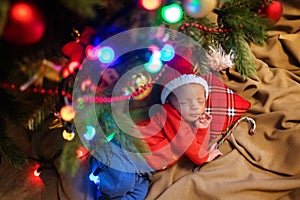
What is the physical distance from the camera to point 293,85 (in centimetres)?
120

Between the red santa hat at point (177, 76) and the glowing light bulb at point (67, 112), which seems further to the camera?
the red santa hat at point (177, 76)

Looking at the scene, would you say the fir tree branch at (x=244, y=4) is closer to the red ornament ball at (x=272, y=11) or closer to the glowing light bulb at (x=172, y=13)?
the red ornament ball at (x=272, y=11)

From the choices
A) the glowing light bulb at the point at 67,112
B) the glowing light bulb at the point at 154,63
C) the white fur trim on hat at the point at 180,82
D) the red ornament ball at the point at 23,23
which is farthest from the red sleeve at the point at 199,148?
the red ornament ball at the point at 23,23

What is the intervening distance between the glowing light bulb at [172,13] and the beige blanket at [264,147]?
0.38 meters

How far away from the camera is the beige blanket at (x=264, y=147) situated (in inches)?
39.2

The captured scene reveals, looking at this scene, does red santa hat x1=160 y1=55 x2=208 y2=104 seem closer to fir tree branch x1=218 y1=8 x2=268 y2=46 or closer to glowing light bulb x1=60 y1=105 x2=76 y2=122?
fir tree branch x1=218 y1=8 x2=268 y2=46

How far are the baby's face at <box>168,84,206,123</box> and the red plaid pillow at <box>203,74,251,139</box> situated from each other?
110 mm

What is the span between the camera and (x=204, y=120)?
1.03 m

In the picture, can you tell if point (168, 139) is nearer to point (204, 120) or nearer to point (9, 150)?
point (204, 120)


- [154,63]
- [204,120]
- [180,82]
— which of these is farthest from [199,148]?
[154,63]

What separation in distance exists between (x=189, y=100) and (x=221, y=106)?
174 mm

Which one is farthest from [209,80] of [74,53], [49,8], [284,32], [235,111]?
[49,8]

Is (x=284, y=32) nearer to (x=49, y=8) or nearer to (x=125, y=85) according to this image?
(x=125, y=85)

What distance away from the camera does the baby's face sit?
949mm
